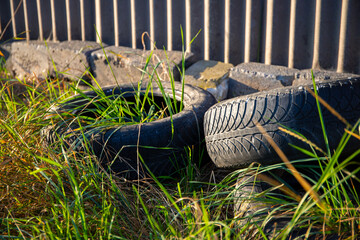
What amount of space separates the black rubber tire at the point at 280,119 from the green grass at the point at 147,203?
8 centimetres

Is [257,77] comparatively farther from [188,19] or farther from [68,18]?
[68,18]

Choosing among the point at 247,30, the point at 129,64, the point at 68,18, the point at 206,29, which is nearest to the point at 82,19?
the point at 68,18

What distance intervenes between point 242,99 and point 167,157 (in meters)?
0.50

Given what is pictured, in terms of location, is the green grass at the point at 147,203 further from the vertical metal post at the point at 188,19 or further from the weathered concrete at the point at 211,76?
the vertical metal post at the point at 188,19

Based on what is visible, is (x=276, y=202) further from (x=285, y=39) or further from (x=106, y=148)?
(x=285, y=39)

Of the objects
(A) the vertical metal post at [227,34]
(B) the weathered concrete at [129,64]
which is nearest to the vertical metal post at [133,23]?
(B) the weathered concrete at [129,64]

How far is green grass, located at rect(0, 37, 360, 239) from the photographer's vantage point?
1466 mm

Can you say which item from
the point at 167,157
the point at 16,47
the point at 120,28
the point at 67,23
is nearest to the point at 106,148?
the point at 167,157

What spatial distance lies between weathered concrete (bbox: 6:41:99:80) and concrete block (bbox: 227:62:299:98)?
4.59 ft

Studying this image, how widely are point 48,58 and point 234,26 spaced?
75.8 inches

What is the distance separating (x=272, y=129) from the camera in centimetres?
190

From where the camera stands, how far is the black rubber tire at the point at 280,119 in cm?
187

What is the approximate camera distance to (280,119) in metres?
1.89

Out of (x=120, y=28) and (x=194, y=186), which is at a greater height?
(x=120, y=28)
